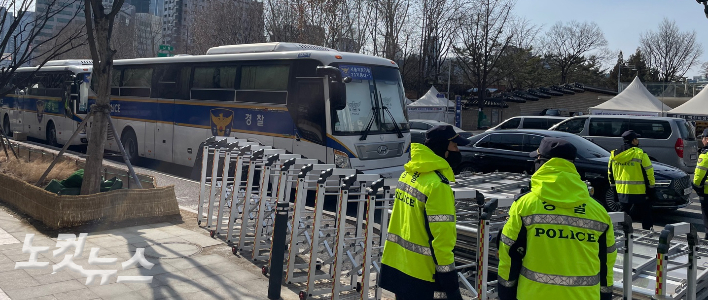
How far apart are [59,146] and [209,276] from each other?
17728mm

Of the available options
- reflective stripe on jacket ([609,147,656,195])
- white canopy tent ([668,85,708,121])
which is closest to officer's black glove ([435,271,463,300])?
reflective stripe on jacket ([609,147,656,195])

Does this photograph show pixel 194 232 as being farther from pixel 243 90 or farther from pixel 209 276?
pixel 243 90

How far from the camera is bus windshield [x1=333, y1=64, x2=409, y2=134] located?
1220cm

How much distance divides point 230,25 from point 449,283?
34443mm

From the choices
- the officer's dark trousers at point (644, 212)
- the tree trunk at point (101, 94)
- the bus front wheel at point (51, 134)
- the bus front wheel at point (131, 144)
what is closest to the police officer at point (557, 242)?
the officer's dark trousers at point (644, 212)

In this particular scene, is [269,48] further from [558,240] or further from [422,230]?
[558,240]

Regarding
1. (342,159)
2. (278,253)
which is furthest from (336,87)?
(278,253)

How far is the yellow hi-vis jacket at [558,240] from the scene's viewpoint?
10.9 ft

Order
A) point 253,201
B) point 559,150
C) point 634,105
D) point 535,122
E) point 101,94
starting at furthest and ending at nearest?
point 634,105 → point 535,122 → point 101,94 → point 253,201 → point 559,150

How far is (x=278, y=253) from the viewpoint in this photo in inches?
229

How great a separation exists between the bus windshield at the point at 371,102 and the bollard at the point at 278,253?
20.2 ft

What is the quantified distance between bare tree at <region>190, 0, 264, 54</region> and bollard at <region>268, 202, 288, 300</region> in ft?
98.7

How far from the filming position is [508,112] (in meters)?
46.3

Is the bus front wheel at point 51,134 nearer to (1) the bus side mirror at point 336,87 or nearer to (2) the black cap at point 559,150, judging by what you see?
(1) the bus side mirror at point 336,87
